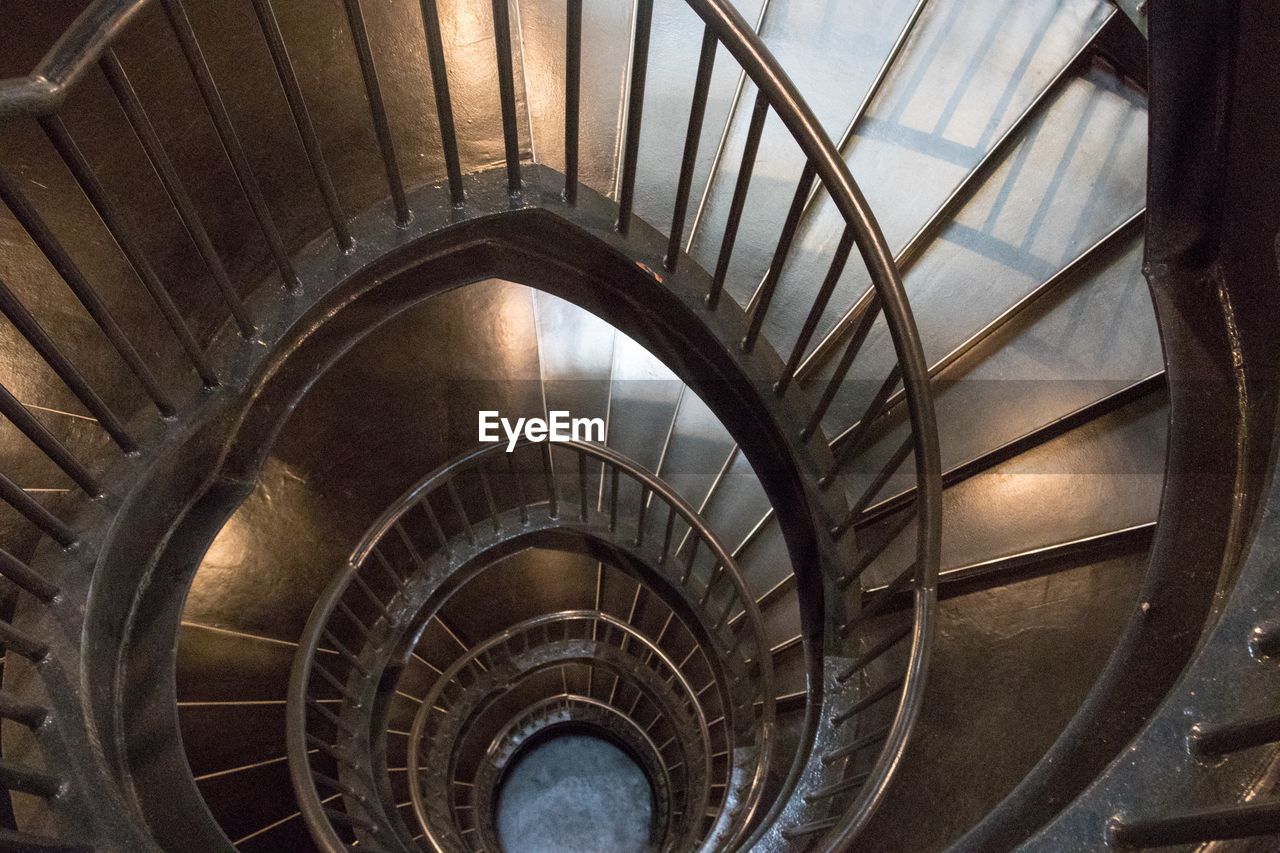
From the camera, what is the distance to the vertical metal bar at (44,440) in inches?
72.9

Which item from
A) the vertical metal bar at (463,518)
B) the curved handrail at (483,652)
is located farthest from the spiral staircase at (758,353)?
the curved handrail at (483,652)

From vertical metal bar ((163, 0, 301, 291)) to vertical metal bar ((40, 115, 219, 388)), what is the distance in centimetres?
34

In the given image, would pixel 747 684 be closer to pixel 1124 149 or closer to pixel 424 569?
pixel 424 569

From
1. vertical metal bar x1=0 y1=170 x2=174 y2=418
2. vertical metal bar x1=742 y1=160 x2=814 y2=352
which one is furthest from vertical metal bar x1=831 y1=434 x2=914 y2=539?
vertical metal bar x1=0 y1=170 x2=174 y2=418

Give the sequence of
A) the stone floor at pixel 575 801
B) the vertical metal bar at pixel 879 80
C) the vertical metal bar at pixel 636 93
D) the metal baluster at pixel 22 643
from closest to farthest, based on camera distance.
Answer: the metal baluster at pixel 22 643
the vertical metal bar at pixel 636 93
the vertical metal bar at pixel 879 80
the stone floor at pixel 575 801

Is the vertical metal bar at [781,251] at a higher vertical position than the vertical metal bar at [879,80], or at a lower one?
lower

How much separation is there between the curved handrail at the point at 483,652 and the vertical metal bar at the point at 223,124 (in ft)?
11.6

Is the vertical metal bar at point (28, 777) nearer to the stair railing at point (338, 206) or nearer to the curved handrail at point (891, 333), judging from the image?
the stair railing at point (338, 206)

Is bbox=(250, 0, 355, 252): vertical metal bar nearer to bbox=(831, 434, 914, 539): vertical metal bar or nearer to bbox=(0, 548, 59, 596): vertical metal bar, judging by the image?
bbox=(0, 548, 59, 596): vertical metal bar

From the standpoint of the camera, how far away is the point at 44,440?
6.66 feet

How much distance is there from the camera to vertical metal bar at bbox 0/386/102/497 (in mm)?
1853

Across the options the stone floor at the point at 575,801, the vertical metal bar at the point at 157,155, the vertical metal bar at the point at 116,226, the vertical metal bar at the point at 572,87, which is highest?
the vertical metal bar at the point at 572,87

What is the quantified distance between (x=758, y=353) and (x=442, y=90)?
5.12 ft

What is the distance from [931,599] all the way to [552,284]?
6.68 ft
